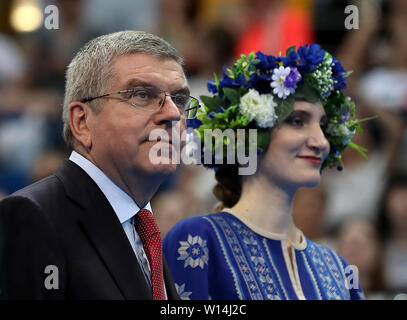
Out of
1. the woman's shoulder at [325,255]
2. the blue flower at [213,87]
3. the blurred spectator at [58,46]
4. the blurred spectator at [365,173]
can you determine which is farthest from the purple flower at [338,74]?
the blurred spectator at [58,46]

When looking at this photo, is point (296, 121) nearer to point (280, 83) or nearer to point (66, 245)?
point (280, 83)

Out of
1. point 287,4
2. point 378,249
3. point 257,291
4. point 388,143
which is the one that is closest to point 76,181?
point 257,291

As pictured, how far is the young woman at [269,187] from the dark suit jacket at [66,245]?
73 cm

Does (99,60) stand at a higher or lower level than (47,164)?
higher

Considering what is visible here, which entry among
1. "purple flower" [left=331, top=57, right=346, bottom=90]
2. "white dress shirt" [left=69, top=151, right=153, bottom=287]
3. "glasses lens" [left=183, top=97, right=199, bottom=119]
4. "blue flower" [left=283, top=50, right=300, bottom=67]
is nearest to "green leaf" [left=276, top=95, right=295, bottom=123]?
"blue flower" [left=283, top=50, right=300, bottom=67]

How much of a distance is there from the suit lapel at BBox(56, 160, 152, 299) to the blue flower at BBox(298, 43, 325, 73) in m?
1.21

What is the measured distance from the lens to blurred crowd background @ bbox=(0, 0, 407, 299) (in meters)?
5.38

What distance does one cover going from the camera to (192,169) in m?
5.94

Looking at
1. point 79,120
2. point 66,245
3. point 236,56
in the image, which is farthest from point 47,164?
point 66,245

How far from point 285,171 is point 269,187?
0.38ft

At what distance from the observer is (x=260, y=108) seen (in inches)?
131

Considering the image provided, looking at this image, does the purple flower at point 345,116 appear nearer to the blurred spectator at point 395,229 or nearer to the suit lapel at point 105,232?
the suit lapel at point 105,232
